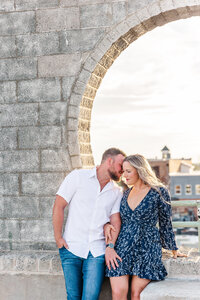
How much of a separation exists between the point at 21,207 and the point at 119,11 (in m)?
2.19

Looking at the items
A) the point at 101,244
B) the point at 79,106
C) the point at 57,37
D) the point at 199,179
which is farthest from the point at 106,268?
the point at 199,179

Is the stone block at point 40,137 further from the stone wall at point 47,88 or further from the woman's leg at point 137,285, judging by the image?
the woman's leg at point 137,285

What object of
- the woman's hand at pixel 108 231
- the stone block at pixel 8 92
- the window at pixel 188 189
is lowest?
the window at pixel 188 189

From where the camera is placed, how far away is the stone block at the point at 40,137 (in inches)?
223

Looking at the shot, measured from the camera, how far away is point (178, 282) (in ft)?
16.0

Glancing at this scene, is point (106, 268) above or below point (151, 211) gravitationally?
below

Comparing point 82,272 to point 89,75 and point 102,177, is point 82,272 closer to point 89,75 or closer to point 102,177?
point 102,177

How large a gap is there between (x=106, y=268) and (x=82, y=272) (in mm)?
200

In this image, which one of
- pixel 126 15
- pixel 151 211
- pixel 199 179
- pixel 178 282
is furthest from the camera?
pixel 199 179

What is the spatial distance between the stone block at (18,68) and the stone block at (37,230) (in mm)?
1484

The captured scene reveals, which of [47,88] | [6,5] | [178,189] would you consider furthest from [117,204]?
[178,189]

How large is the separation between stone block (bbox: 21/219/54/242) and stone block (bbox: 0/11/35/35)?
6.40 feet

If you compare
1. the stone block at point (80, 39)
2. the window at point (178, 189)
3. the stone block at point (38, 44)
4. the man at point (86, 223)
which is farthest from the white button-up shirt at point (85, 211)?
the window at point (178, 189)

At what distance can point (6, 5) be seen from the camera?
5.85 m
